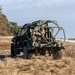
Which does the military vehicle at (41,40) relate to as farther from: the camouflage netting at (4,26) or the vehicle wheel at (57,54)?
the camouflage netting at (4,26)

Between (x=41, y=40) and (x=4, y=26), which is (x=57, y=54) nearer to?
(x=41, y=40)

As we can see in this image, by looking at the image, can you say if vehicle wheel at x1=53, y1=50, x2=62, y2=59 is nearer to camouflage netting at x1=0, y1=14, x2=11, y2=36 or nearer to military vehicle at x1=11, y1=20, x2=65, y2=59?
military vehicle at x1=11, y1=20, x2=65, y2=59

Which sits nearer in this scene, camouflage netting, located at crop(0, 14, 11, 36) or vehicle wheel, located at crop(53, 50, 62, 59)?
vehicle wheel, located at crop(53, 50, 62, 59)

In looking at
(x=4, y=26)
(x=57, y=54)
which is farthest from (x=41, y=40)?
(x=4, y=26)

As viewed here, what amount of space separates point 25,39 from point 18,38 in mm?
1364

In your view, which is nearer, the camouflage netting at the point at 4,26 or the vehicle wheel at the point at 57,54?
the vehicle wheel at the point at 57,54

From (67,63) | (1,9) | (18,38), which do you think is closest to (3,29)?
(1,9)

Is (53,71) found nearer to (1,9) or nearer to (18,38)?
(18,38)

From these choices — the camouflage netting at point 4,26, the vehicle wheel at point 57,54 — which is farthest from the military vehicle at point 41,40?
the camouflage netting at point 4,26

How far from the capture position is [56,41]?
829 inches

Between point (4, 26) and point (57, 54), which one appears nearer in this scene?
point (57, 54)

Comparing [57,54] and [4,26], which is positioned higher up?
[4,26]

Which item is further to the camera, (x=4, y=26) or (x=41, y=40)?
(x=4, y=26)

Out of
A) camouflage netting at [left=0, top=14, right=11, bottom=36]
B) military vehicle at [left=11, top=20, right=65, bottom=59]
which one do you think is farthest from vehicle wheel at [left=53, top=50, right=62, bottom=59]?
camouflage netting at [left=0, top=14, right=11, bottom=36]
